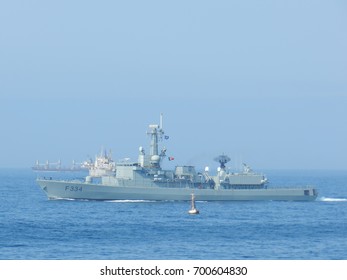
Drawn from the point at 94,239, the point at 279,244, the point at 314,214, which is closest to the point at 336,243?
the point at 279,244

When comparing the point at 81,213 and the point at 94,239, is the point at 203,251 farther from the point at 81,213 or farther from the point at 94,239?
the point at 81,213

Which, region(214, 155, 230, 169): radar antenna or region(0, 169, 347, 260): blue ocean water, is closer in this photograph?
region(0, 169, 347, 260): blue ocean water

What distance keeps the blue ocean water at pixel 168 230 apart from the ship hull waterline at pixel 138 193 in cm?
95

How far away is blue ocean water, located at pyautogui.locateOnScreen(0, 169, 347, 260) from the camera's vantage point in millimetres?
44531

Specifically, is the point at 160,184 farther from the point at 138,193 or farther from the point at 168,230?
the point at 168,230

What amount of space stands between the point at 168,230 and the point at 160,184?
Answer: 1002 inches

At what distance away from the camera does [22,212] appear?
69.1 meters

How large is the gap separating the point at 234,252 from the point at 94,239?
9.18m

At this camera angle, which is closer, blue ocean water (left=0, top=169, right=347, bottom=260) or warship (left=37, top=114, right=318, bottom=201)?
blue ocean water (left=0, top=169, right=347, bottom=260)

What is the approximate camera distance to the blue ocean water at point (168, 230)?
146 feet

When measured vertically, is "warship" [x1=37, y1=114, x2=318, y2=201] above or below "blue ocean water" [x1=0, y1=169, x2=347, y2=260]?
above

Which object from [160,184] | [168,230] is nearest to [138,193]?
[160,184]

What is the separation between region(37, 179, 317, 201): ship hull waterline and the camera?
79.3 metres

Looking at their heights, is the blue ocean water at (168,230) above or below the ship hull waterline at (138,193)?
below
